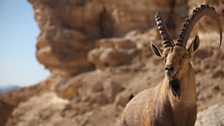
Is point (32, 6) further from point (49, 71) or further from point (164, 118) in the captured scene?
point (164, 118)

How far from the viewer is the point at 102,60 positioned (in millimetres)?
18797

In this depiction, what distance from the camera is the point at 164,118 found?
7.03m

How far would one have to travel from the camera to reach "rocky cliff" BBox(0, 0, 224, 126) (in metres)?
14.2

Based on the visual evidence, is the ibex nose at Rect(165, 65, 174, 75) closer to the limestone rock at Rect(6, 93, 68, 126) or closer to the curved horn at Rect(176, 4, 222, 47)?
the curved horn at Rect(176, 4, 222, 47)

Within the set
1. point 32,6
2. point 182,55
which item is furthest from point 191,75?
point 32,6

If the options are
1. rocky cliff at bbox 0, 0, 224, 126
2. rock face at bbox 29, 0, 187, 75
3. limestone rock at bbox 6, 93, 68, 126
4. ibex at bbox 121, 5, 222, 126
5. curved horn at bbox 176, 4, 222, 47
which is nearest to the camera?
ibex at bbox 121, 5, 222, 126

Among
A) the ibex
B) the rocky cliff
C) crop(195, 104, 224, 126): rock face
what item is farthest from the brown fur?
the rocky cliff

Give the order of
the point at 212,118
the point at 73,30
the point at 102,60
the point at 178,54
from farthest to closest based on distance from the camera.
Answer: the point at 73,30
the point at 102,60
the point at 212,118
the point at 178,54

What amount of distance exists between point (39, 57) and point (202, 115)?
49.9ft

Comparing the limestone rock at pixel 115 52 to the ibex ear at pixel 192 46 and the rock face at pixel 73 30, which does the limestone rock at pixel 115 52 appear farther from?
the ibex ear at pixel 192 46

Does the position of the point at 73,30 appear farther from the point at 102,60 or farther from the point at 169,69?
the point at 169,69

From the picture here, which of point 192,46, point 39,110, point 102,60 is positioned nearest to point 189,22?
point 192,46

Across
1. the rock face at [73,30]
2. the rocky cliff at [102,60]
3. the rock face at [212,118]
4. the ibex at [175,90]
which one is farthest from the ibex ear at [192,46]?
the rock face at [73,30]

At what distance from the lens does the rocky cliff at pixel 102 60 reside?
1420 centimetres
